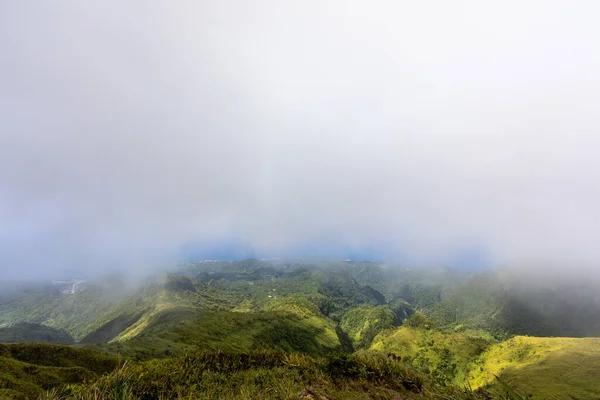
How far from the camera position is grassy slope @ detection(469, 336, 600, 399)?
95.8 meters

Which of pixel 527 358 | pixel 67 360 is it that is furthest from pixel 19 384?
pixel 527 358

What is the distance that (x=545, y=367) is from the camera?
113188 mm

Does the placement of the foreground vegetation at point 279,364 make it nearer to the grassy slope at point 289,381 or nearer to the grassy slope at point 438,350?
the grassy slope at point 289,381

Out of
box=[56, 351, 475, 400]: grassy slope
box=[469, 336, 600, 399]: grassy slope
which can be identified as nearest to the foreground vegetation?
box=[56, 351, 475, 400]: grassy slope

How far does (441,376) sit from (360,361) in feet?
477

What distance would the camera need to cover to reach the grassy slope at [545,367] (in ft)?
314

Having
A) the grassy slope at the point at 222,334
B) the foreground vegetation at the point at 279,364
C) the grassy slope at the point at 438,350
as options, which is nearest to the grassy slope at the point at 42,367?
the foreground vegetation at the point at 279,364

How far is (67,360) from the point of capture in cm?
4875

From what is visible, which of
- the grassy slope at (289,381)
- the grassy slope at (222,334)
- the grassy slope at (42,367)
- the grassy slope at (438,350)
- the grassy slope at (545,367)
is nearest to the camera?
the grassy slope at (289,381)

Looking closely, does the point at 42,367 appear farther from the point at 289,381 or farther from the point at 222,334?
the point at 222,334

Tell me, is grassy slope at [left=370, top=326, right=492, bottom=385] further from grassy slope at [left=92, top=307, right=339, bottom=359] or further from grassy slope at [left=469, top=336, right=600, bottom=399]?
grassy slope at [left=92, top=307, right=339, bottom=359]

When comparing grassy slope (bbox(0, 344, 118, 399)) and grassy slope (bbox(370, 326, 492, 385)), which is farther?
grassy slope (bbox(370, 326, 492, 385))

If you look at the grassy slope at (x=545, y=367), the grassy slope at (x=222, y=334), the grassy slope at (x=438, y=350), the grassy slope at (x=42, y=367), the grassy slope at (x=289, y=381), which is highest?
the grassy slope at (x=289, y=381)

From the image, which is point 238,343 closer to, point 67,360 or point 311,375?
point 67,360
